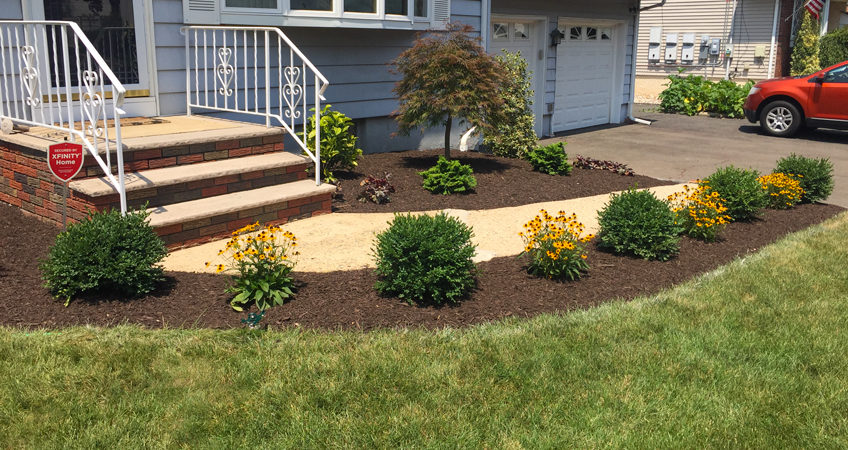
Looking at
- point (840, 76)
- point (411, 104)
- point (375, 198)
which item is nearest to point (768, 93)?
point (840, 76)

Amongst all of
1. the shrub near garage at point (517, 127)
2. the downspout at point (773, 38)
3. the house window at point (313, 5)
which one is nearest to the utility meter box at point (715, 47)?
the downspout at point (773, 38)

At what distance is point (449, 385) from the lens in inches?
136

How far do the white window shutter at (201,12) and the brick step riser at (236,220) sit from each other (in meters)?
2.23

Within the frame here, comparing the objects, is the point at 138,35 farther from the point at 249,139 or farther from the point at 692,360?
the point at 692,360

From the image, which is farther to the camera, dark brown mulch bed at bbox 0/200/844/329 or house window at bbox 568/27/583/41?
house window at bbox 568/27/583/41

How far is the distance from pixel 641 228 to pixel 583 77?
926 centimetres

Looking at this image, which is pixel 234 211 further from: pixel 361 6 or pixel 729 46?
pixel 729 46

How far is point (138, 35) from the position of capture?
6.91m

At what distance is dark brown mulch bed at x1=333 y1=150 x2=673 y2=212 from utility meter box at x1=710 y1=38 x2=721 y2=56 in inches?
567

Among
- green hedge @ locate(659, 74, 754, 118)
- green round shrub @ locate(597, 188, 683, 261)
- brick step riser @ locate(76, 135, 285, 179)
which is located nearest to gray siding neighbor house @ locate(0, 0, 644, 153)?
brick step riser @ locate(76, 135, 285, 179)

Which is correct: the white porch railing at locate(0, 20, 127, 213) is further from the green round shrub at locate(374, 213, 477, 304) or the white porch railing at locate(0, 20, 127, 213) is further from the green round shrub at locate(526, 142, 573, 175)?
the green round shrub at locate(526, 142, 573, 175)

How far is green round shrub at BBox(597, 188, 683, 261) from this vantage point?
5543 millimetres

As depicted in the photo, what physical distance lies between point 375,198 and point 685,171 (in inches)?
196

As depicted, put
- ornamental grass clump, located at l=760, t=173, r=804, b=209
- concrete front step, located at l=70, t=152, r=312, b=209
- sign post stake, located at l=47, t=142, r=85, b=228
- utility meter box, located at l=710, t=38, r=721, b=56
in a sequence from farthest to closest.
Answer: utility meter box, located at l=710, t=38, r=721, b=56 < ornamental grass clump, located at l=760, t=173, r=804, b=209 < concrete front step, located at l=70, t=152, r=312, b=209 < sign post stake, located at l=47, t=142, r=85, b=228
